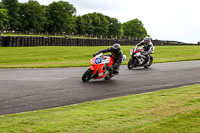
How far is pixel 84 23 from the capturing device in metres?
104

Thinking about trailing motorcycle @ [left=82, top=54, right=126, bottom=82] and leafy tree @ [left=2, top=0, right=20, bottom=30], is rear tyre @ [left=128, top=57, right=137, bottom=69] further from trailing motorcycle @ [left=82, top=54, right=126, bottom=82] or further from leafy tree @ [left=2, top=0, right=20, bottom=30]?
leafy tree @ [left=2, top=0, right=20, bottom=30]

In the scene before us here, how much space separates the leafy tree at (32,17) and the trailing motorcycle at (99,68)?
2938 inches

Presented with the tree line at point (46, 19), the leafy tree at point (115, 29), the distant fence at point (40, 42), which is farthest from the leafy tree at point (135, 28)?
the distant fence at point (40, 42)

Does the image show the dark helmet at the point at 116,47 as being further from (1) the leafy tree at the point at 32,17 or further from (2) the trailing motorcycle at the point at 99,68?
(1) the leafy tree at the point at 32,17

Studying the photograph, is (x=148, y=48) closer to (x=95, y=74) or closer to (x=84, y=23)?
(x=95, y=74)

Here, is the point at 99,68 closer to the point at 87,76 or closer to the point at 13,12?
the point at 87,76

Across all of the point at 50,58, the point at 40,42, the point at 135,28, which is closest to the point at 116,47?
the point at 50,58

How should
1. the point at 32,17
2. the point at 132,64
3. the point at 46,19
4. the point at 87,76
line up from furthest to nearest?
the point at 46,19
the point at 32,17
the point at 132,64
the point at 87,76

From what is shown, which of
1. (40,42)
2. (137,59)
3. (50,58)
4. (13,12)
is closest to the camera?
(137,59)

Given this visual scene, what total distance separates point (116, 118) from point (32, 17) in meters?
82.9

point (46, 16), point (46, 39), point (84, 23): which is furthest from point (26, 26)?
point (46, 39)

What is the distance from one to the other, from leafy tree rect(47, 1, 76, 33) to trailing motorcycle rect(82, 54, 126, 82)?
262 ft

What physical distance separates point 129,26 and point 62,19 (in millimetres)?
51833

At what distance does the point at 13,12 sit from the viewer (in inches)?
3241
